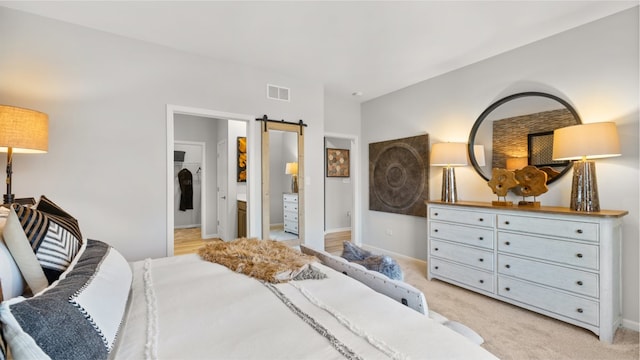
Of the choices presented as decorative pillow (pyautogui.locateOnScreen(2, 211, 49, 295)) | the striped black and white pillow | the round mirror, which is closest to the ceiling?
the round mirror

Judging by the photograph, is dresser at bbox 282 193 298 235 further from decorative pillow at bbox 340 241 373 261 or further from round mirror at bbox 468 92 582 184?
round mirror at bbox 468 92 582 184

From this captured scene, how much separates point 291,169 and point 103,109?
86.7 inches

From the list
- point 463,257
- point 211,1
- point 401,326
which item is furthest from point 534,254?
point 211,1

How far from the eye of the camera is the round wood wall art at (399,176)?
4043 millimetres

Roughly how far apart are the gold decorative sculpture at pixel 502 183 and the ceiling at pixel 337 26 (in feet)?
4.51

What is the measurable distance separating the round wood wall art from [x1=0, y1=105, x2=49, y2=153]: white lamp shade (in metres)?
4.04

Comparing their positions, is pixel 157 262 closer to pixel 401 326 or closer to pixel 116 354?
pixel 116 354

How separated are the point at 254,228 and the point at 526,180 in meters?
3.14

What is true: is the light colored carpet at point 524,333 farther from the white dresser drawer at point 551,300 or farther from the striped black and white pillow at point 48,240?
the striped black and white pillow at point 48,240

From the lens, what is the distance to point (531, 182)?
277 centimetres

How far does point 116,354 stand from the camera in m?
0.89

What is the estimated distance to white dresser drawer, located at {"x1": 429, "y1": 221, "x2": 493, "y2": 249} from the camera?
2881 mm

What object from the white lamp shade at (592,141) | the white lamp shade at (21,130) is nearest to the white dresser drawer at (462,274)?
the white lamp shade at (592,141)

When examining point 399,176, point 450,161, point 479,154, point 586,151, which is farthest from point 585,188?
point 399,176
